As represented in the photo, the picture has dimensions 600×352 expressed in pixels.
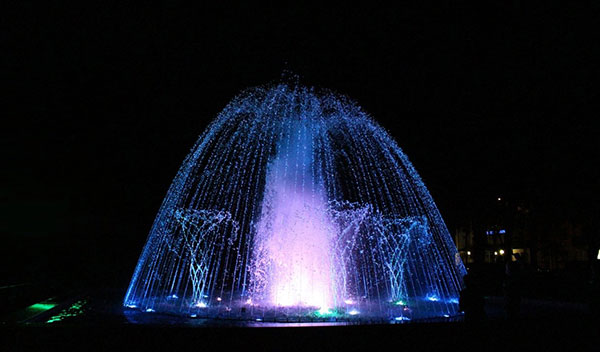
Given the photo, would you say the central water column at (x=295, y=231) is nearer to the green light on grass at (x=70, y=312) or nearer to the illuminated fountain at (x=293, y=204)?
the illuminated fountain at (x=293, y=204)

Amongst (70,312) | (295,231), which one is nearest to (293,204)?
(295,231)

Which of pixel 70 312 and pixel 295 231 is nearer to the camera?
pixel 70 312

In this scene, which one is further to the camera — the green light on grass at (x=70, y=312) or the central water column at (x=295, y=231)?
the central water column at (x=295, y=231)

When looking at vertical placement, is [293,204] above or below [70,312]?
above

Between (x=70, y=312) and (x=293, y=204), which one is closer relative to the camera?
(x=70, y=312)

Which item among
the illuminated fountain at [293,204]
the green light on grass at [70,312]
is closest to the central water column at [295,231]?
the illuminated fountain at [293,204]

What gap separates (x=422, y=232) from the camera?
31.1 metres

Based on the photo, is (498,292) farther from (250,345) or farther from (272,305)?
(250,345)

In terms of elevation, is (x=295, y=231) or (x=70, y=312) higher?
(x=295, y=231)

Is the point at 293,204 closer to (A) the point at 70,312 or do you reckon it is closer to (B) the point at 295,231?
(B) the point at 295,231

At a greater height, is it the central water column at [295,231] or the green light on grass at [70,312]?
the central water column at [295,231]

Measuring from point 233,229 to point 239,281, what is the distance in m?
5.12

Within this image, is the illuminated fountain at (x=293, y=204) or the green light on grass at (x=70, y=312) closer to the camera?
the green light on grass at (x=70, y=312)

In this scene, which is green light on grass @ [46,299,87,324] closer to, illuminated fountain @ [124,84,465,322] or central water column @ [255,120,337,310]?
illuminated fountain @ [124,84,465,322]
